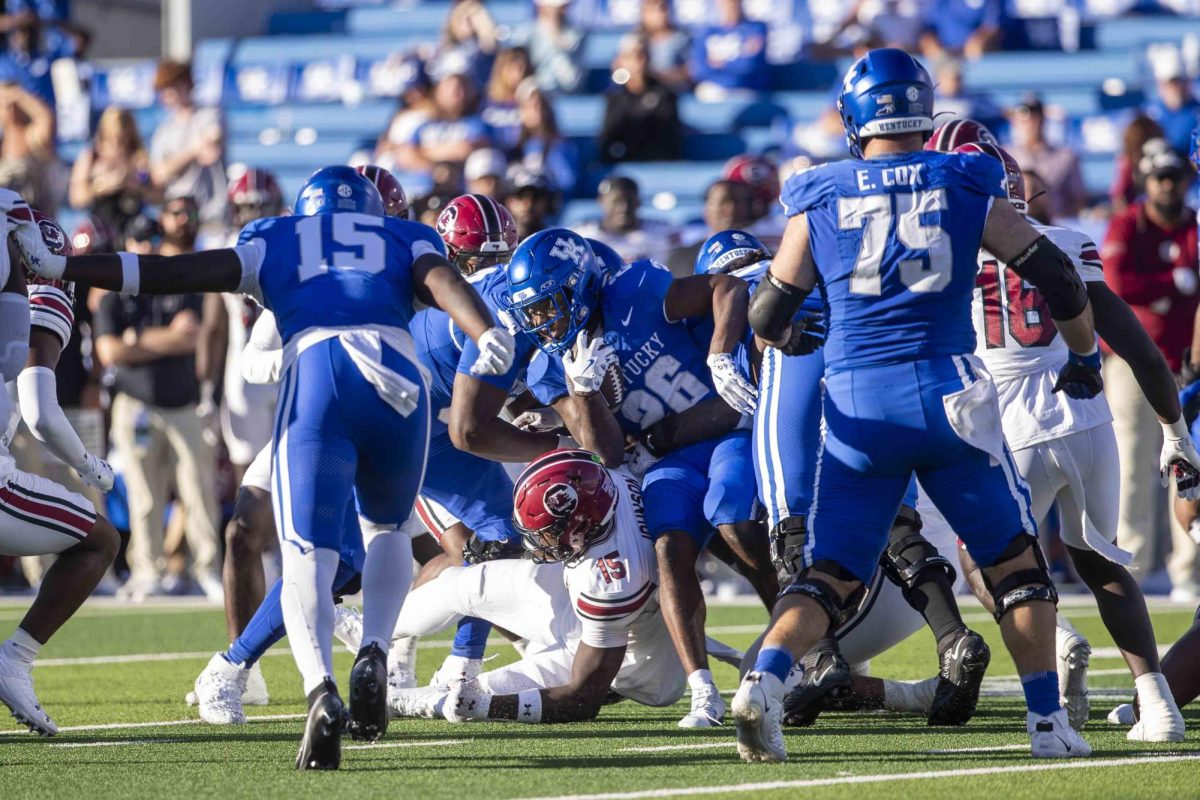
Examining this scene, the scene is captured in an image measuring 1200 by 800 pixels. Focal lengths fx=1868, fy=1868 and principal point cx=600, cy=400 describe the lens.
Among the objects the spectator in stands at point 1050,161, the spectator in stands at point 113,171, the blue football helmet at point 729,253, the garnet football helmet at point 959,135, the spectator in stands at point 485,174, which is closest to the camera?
the garnet football helmet at point 959,135

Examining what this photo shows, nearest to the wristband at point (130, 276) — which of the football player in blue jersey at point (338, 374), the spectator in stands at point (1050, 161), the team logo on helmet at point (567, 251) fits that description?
the football player in blue jersey at point (338, 374)

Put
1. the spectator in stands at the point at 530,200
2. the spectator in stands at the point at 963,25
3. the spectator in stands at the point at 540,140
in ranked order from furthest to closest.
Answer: the spectator in stands at the point at 963,25
the spectator in stands at the point at 540,140
the spectator in stands at the point at 530,200

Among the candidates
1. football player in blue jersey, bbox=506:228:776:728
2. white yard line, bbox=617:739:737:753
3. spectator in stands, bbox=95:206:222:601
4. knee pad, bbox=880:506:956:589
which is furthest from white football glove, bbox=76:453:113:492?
spectator in stands, bbox=95:206:222:601

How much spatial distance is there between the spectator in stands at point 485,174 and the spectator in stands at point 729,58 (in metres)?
3.14

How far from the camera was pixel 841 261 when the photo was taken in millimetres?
5031

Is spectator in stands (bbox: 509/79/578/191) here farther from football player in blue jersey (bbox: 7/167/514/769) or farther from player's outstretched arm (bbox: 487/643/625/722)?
football player in blue jersey (bbox: 7/167/514/769)

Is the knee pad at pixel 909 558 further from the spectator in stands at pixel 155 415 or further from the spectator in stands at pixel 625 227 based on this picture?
the spectator in stands at pixel 155 415

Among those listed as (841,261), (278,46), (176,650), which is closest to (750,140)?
(278,46)

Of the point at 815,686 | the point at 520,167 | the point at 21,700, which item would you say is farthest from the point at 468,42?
the point at 815,686

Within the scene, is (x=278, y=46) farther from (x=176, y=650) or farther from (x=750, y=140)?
(x=176, y=650)

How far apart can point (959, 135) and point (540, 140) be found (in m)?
7.76

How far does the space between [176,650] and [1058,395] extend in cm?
444

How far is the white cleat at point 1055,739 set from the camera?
16.6 ft

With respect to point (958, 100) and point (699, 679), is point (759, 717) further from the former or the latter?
point (958, 100)
